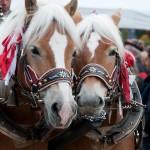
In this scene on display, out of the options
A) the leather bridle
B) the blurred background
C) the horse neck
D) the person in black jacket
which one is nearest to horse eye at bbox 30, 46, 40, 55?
the leather bridle

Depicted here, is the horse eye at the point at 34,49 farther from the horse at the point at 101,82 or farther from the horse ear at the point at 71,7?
the horse ear at the point at 71,7

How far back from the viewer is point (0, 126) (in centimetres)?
576

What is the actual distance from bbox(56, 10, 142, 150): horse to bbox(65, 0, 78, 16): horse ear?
33 cm

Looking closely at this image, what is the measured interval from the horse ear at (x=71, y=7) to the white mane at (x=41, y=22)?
0.42 feet

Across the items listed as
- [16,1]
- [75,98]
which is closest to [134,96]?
[75,98]

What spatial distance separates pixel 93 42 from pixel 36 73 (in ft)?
3.11

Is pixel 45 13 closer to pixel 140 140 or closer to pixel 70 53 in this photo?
pixel 70 53

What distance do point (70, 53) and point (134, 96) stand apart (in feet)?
4.48

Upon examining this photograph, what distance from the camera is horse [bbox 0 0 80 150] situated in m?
5.39

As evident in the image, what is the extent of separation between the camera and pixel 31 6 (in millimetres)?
5754

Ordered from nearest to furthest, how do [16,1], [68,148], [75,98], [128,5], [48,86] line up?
[48,86] < [75,98] < [68,148] < [16,1] < [128,5]

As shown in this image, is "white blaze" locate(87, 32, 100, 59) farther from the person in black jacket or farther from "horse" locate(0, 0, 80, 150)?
the person in black jacket

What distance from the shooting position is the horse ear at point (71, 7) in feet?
19.5

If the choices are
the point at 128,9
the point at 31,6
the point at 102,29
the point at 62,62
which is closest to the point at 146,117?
the point at 102,29
